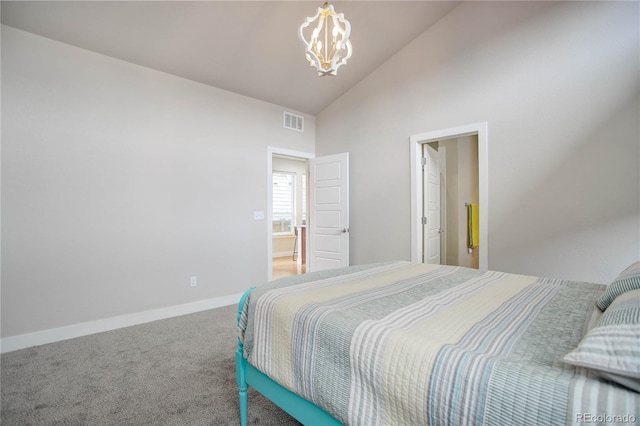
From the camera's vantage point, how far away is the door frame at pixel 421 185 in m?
3.04

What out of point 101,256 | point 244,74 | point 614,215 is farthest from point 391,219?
point 101,256

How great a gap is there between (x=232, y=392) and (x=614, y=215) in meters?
3.21

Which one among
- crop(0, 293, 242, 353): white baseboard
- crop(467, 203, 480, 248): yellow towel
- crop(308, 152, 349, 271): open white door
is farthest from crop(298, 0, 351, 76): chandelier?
crop(467, 203, 480, 248): yellow towel

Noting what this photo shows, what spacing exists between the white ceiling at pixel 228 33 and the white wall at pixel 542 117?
477mm

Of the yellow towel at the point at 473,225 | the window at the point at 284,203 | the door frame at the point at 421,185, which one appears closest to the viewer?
the door frame at the point at 421,185

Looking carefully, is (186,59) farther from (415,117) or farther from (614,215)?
(614,215)

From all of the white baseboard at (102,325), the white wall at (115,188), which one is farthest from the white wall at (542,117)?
the white baseboard at (102,325)

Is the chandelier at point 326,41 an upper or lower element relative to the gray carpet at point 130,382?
upper

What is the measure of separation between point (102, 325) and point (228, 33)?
3091mm

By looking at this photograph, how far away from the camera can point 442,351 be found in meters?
0.83

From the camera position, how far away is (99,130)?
285 cm

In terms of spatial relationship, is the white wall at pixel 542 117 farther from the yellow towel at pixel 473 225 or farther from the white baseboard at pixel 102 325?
the white baseboard at pixel 102 325

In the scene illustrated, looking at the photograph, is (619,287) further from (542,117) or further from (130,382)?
(130,382)

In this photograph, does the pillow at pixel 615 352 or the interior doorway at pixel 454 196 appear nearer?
the pillow at pixel 615 352
